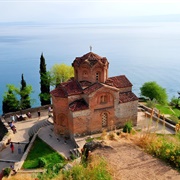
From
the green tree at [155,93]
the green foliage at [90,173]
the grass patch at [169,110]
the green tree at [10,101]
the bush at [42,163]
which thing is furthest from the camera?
the green tree at [155,93]

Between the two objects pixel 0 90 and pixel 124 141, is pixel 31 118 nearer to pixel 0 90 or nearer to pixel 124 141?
pixel 124 141

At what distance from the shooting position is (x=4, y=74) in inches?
2889

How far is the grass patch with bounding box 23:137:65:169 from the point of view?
18459mm

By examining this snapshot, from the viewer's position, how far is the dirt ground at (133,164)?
35.6 ft

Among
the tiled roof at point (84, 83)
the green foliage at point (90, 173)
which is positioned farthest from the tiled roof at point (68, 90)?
the green foliage at point (90, 173)

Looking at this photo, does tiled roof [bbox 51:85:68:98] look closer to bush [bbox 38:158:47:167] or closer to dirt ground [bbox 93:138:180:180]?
bush [bbox 38:158:47:167]

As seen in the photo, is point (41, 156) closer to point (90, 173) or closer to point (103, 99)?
point (103, 99)

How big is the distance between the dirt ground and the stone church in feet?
27.9

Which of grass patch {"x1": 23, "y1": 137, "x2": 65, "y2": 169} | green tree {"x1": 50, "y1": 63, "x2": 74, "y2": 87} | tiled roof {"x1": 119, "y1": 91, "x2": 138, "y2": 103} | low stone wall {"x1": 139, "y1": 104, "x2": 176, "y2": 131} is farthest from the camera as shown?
green tree {"x1": 50, "y1": 63, "x2": 74, "y2": 87}

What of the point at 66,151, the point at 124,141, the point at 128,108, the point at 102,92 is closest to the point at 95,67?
the point at 102,92

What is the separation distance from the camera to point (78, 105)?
22.1 meters

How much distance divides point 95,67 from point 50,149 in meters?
8.31

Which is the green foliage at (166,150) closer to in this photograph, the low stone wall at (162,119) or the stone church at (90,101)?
the low stone wall at (162,119)

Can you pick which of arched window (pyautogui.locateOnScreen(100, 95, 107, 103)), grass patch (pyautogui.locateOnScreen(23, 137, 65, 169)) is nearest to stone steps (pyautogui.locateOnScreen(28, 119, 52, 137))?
grass patch (pyautogui.locateOnScreen(23, 137, 65, 169))
